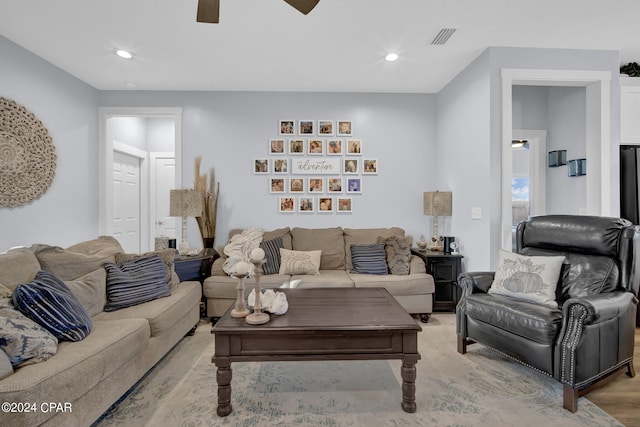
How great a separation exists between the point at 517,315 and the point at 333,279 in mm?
1714

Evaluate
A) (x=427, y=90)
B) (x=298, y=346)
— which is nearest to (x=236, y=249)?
(x=298, y=346)

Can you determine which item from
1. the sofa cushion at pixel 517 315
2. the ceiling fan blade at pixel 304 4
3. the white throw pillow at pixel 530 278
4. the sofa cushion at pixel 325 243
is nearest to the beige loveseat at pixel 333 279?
the sofa cushion at pixel 325 243

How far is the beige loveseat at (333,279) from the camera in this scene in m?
3.32

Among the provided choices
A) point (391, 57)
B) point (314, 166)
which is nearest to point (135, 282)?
point (314, 166)

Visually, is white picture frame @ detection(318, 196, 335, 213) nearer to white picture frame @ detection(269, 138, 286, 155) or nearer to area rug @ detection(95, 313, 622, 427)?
white picture frame @ detection(269, 138, 286, 155)

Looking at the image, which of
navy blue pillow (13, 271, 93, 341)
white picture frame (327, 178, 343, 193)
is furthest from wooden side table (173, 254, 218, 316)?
white picture frame (327, 178, 343, 193)

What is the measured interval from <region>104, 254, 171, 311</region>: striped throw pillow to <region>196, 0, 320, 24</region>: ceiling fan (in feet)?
6.35

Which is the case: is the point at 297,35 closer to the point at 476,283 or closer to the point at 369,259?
the point at 369,259

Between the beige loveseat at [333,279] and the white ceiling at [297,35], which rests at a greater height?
the white ceiling at [297,35]

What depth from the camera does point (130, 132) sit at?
4.88 meters

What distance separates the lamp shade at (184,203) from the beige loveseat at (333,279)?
678mm

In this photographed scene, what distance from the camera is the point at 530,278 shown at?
2.40 meters

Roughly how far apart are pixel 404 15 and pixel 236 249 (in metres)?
2.83

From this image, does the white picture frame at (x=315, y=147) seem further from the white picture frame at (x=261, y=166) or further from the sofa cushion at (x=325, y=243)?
the sofa cushion at (x=325, y=243)
